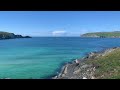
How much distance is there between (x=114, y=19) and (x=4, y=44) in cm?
1099

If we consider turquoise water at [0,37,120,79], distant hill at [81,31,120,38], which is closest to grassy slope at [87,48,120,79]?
turquoise water at [0,37,120,79]

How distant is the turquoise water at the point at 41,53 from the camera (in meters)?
19.6

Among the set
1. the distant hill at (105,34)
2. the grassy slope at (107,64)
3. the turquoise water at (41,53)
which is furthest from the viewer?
the distant hill at (105,34)

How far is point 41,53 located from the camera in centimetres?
2527

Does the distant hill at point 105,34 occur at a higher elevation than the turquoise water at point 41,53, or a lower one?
higher

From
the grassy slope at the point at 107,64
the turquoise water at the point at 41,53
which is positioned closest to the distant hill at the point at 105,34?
the turquoise water at the point at 41,53

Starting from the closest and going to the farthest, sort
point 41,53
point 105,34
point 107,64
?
1. point 107,64
2. point 41,53
3. point 105,34

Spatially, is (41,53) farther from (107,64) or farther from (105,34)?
(107,64)

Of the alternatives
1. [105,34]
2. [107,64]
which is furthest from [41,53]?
[107,64]

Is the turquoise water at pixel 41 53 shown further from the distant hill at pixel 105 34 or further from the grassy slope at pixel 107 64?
the grassy slope at pixel 107 64
